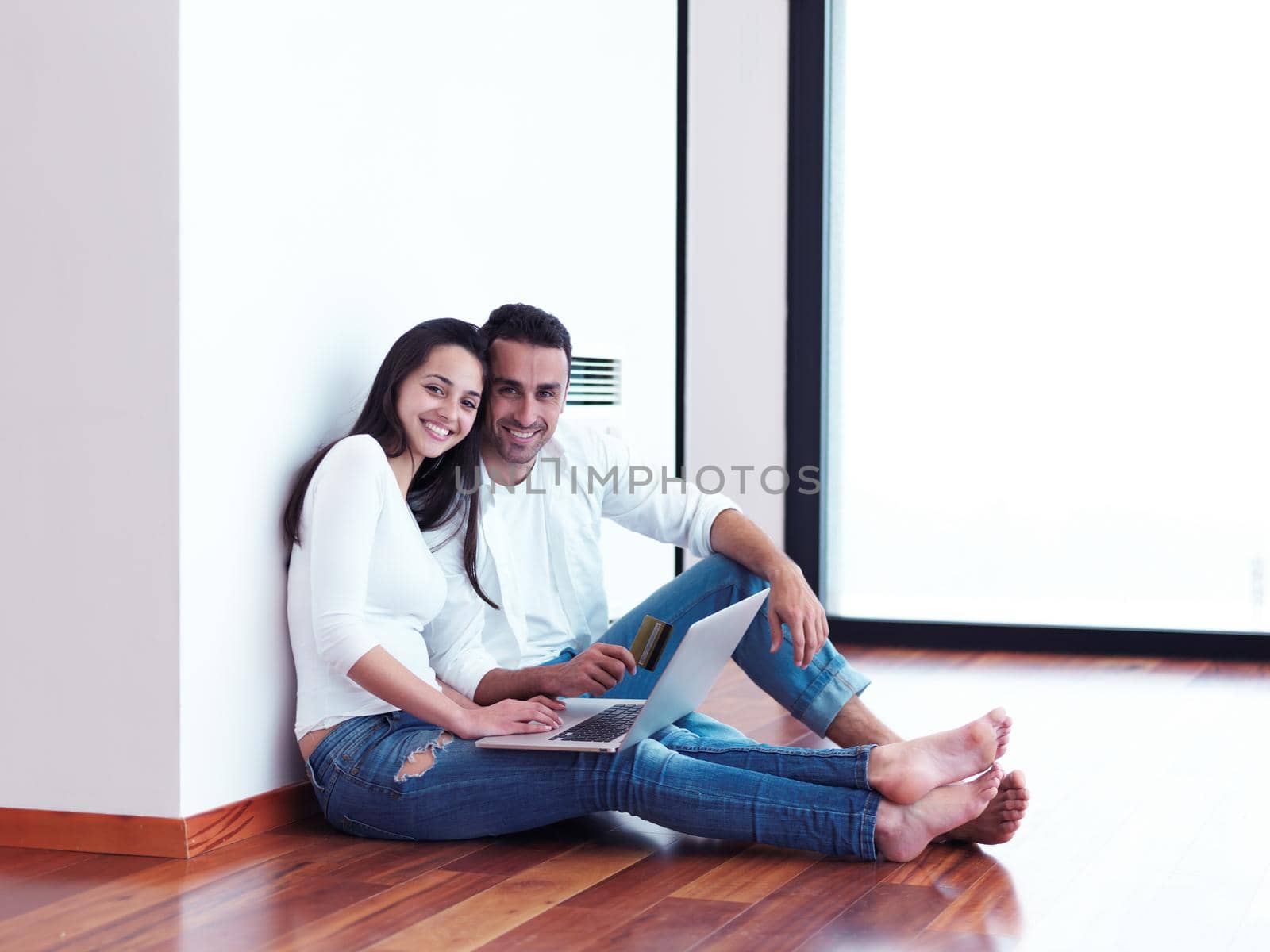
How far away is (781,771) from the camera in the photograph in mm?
2209

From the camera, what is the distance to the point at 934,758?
84.3 inches

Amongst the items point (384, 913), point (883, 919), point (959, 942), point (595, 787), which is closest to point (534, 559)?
point (595, 787)

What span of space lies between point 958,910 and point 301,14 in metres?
1.80

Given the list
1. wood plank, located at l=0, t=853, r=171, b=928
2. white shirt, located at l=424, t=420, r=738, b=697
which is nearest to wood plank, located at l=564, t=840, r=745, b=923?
white shirt, located at l=424, t=420, r=738, b=697

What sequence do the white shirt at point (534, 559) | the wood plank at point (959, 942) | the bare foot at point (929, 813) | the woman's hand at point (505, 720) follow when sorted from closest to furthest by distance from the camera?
the wood plank at point (959, 942) → the bare foot at point (929, 813) → the woman's hand at point (505, 720) → the white shirt at point (534, 559)

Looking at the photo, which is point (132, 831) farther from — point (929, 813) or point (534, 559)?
point (929, 813)

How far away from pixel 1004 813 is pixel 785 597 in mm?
503

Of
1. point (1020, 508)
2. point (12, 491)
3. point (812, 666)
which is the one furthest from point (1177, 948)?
point (1020, 508)

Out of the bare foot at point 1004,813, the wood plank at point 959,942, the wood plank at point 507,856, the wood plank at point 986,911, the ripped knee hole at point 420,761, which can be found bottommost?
the wood plank at point 507,856

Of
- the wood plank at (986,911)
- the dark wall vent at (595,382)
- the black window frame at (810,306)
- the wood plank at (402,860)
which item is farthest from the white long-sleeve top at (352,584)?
the black window frame at (810,306)

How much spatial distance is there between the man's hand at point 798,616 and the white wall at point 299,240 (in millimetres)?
823

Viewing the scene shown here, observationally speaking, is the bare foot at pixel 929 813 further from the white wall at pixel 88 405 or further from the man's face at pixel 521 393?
the white wall at pixel 88 405

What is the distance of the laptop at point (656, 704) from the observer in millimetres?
2172

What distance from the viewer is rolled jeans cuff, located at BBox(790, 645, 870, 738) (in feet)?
8.60
